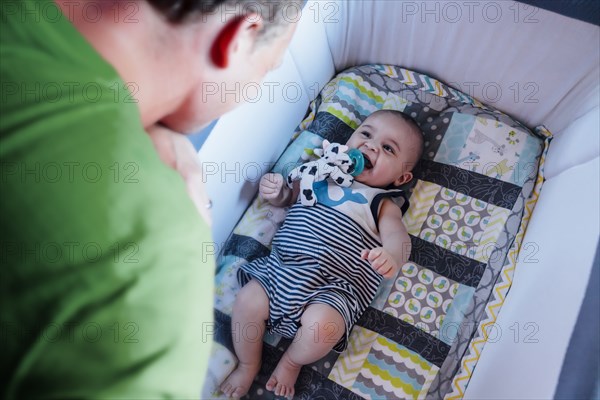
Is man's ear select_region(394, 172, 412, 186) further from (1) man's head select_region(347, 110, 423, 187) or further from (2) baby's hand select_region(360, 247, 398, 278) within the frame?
(2) baby's hand select_region(360, 247, 398, 278)

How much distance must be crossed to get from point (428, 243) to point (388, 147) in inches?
10.3

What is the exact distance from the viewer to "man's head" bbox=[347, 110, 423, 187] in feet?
3.83

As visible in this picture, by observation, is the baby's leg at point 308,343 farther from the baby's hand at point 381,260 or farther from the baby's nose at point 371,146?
the baby's nose at point 371,146

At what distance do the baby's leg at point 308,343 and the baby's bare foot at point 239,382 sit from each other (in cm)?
4

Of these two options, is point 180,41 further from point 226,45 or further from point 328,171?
point 328,171

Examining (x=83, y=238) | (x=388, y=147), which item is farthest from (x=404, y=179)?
(x=83, y=238)

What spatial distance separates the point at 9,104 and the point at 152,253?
17 centimetres

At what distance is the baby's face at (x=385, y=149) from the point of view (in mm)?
1165

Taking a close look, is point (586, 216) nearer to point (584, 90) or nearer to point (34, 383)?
point (584, 90)

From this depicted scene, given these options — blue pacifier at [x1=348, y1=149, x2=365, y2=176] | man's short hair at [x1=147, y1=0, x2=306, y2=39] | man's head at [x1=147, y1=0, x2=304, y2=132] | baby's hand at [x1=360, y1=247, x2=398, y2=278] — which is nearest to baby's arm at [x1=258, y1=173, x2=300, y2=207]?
blue pacifier at [x1=348, y1=149, x2=365, y2=176]

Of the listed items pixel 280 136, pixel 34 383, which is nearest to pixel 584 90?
pixel 280 136

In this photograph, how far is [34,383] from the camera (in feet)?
1.13

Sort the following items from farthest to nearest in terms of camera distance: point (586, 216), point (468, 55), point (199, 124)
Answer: point (468, 55), point (586, 216), point (199, 124)

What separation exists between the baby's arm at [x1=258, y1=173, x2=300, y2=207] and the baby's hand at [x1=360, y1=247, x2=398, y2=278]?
254mm
